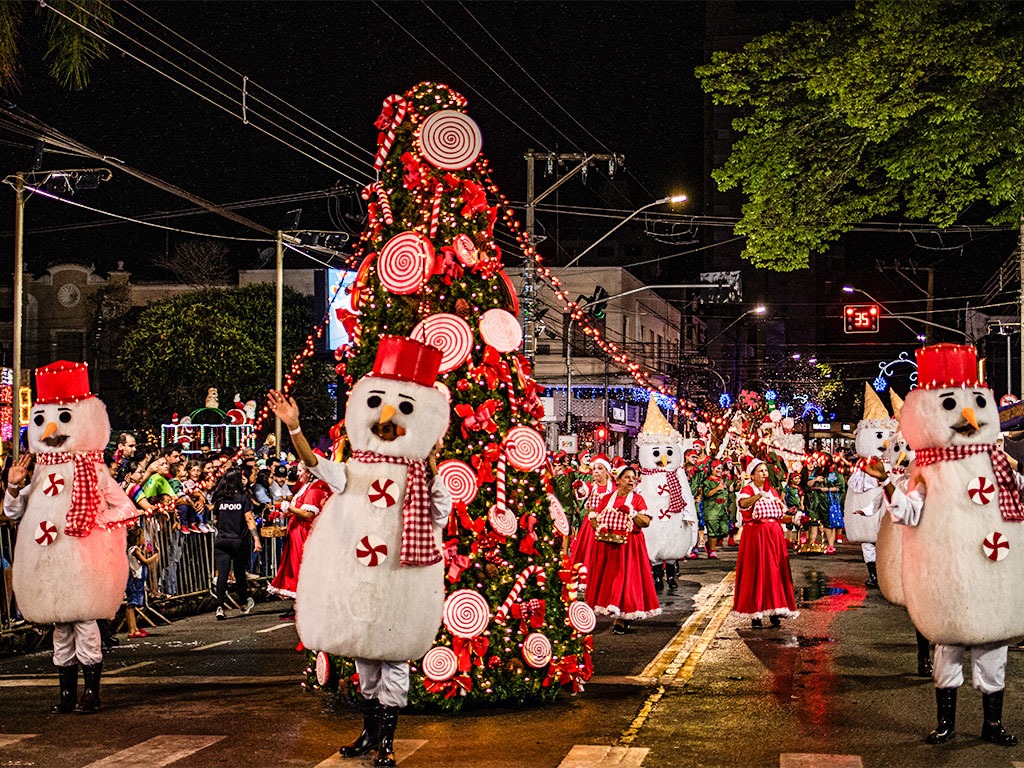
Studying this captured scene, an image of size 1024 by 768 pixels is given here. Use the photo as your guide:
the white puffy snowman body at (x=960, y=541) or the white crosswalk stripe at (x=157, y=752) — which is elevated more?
the white puffy snowman body at (x=960, y=541)

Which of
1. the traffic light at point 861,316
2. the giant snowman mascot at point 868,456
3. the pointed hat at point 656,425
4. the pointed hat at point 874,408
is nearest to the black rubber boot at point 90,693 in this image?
the giant snowman mascot at point 868,456

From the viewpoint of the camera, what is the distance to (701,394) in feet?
227

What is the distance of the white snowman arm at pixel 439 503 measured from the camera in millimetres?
7961

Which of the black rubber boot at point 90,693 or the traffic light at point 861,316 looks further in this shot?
the traffic light at point 861,316

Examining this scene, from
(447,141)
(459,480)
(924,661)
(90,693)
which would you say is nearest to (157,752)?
(90,693)

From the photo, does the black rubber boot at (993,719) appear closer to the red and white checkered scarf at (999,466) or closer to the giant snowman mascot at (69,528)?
the red and white checkered scarf at (999,466)

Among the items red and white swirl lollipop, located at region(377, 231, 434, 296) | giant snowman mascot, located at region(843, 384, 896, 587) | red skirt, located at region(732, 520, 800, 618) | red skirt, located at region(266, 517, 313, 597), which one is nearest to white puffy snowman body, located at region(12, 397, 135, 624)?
red and white swirl lollipop, located at region(377, 231, 434, 296)

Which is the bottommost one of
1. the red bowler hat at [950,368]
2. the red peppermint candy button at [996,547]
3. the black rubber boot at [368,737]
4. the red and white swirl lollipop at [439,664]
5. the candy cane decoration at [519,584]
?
the black rubber boot at [368,737]

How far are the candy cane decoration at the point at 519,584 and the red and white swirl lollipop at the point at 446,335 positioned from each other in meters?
1.57

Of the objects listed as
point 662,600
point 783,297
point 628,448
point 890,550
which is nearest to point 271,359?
point 628,448

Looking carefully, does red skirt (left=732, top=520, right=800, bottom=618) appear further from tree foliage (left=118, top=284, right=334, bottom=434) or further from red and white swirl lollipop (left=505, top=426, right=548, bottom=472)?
tree foliage (left=118, top=284, right=334, bottom=434)

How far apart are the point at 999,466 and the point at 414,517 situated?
3.82m

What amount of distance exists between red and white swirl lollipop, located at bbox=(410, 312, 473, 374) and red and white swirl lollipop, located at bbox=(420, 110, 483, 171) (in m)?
1.14

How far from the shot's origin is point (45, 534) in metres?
9.80
